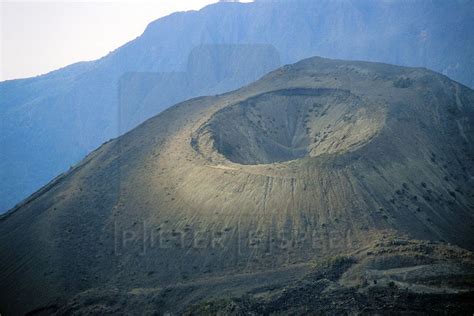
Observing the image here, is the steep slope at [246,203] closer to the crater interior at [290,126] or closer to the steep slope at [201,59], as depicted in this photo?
the crater interior at [290,126]

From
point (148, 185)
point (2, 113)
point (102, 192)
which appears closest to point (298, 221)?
point (148, 185)

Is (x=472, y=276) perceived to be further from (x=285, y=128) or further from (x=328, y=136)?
(x=285, y=128)

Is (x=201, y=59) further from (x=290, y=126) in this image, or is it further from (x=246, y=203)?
(x=246, y=203)

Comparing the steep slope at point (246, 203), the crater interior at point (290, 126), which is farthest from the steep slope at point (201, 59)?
the steep slope at point (246, 203)

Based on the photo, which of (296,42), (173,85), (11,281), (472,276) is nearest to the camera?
(472,276)

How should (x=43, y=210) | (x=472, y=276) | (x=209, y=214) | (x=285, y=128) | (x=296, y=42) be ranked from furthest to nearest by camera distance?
(x=296, y=42) → (x=285, y=128) → (x=43, y=210) → (x=209, y=214) → (x=472, y=276)

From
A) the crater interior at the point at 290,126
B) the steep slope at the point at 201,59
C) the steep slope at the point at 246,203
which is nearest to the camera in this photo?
the steep slope at the point at 246,203

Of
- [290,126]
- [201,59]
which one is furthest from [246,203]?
[201,59]

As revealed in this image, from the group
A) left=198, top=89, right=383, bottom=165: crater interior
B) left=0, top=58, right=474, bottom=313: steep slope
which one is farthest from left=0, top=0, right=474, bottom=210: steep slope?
left=0, top=58, right=474, bottom=313: steep slope
